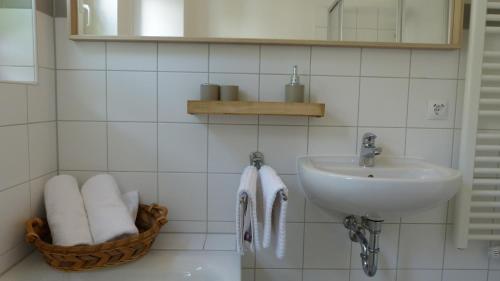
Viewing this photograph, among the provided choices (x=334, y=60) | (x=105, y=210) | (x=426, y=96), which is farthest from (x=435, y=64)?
(x=105, y=210)

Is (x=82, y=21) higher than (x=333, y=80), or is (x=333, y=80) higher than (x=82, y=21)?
(x=82, y=21)

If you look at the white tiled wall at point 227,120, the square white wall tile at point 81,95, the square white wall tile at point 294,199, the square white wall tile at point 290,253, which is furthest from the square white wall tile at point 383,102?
the square white wall tile at point 81,95

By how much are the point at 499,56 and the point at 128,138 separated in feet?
4.66

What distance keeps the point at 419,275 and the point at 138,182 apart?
3.96ft

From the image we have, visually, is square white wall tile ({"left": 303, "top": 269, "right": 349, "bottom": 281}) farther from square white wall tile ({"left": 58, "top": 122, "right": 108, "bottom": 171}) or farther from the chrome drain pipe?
square white wall tile ({"left": 58, "top": 122, "right": 108, "bottom": 171})

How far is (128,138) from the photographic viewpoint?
4.52 feet

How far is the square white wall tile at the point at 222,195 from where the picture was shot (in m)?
1.40

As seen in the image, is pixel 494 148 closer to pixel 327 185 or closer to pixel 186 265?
pixel 327 185

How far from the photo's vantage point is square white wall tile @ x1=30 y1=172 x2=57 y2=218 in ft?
3.98

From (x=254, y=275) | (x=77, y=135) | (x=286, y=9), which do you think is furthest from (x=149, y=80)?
(x=254, y=275)

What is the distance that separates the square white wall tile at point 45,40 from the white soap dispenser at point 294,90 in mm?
886

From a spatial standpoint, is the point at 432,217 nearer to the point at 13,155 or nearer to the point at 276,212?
the point at 276,212

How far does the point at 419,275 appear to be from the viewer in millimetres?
1462

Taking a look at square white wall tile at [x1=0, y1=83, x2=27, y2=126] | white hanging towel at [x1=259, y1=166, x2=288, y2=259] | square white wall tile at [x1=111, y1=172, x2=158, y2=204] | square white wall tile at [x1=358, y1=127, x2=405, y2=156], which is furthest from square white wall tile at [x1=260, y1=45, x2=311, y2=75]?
square white wall tile at [x1=0, y1=83, x2=27, y2=126]
